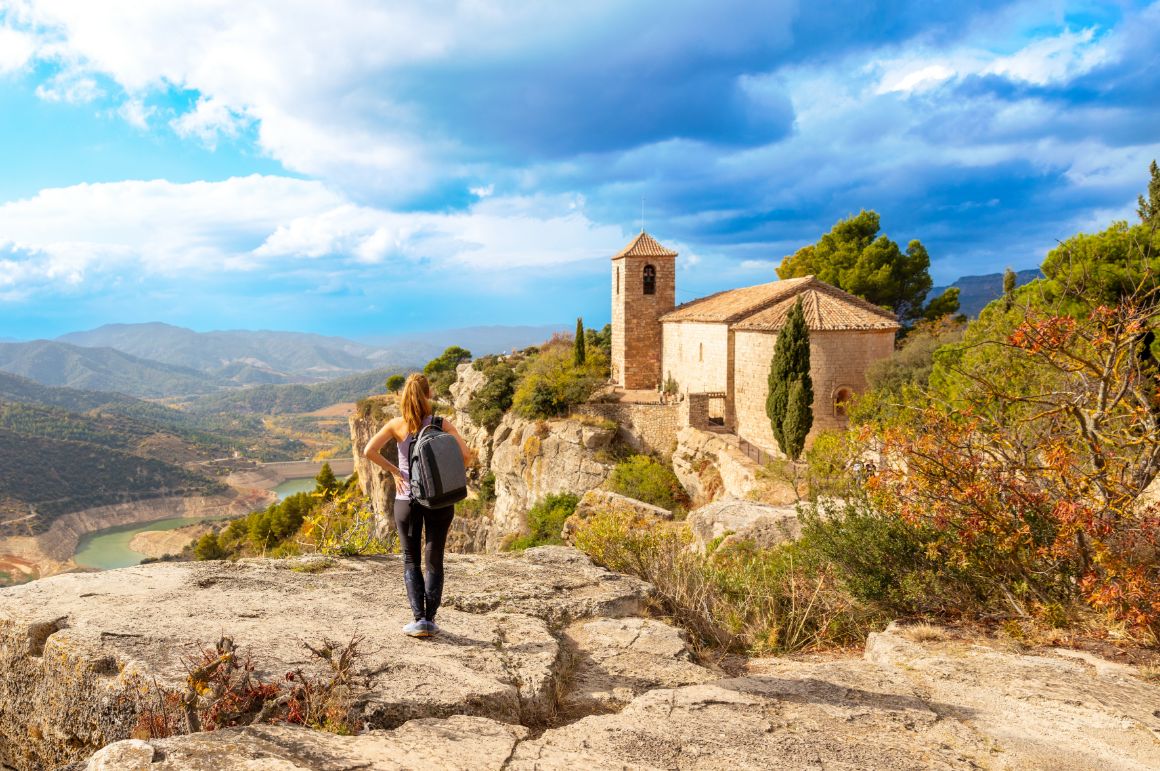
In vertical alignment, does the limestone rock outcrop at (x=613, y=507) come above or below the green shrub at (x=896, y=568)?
below

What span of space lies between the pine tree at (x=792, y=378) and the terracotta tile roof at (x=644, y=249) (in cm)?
992

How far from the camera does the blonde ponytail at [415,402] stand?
4727 mm

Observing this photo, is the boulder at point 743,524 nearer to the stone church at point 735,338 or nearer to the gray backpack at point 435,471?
the gray backpack at point 435,471

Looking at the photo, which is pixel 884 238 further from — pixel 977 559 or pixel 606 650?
pixel 606 650

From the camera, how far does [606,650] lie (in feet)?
15.0

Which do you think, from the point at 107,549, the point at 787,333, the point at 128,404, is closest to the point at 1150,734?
the point at 787,333

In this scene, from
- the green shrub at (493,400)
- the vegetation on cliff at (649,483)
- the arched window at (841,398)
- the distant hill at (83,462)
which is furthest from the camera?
the distant hill at (83,462)

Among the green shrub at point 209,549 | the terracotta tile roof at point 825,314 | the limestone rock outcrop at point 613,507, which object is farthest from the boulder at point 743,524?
the green shrub at point 209,549

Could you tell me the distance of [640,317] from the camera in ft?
103

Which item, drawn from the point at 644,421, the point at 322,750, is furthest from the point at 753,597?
the point at 644,421

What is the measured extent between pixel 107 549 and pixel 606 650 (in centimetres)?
8119

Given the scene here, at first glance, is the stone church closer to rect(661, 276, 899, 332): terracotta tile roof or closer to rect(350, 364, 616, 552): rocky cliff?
rect(661, 276, 899, 332): terracotta tile roof

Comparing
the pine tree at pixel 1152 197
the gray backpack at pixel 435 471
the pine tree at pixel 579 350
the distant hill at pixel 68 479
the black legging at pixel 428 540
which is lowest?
the distant hill at pixel 68 479

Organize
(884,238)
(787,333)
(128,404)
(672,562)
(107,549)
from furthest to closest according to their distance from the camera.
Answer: (128,404) < (107,549) < (884,238) < (787,333) < (672,562)
